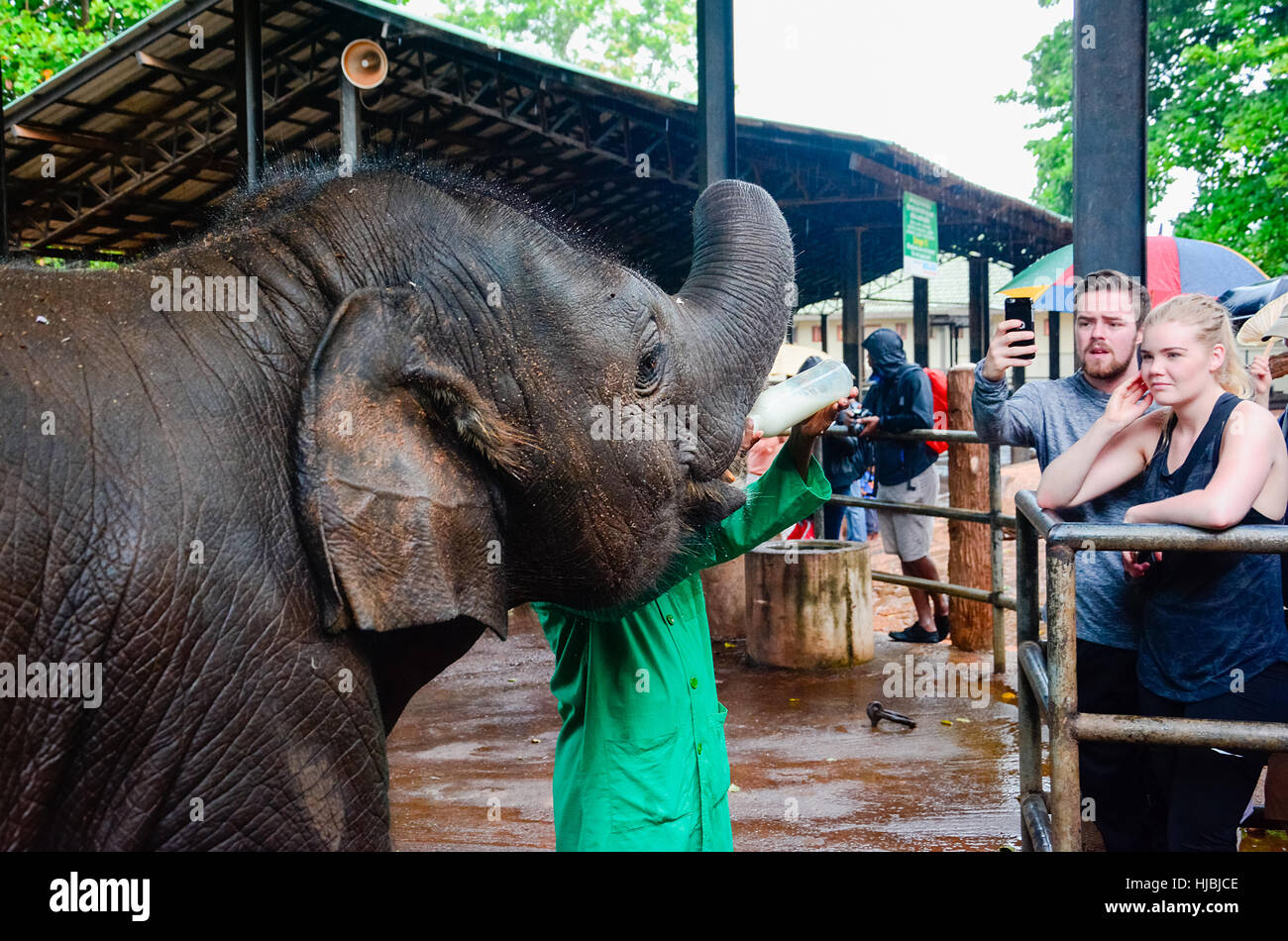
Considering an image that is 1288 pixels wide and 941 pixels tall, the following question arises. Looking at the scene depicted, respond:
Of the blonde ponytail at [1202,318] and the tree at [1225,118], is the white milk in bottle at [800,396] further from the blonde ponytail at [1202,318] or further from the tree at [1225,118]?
the tree at [1225,118]

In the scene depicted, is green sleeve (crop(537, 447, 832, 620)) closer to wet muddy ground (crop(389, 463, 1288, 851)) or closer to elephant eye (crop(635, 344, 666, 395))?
elephant eye (crop(635, 344, 666, 395))

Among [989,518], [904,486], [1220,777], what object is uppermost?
[904,486]

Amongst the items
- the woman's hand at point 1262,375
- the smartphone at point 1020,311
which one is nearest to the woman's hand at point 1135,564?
the smartphone at point 1020,311

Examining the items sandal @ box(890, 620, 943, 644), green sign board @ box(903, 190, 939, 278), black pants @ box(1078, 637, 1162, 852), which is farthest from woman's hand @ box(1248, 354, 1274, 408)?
green sign board @ box(903, 190, 939, 278)

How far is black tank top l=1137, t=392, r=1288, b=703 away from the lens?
2.75 m

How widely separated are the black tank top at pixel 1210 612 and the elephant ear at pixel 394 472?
1.96m

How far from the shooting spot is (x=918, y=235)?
1151cm

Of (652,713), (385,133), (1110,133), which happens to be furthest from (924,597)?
(385,133)

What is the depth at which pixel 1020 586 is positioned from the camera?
10.4 feet

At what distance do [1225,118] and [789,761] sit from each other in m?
15.2

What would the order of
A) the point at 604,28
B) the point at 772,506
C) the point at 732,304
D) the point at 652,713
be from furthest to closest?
the point at 604,28, the point at 772,506, the point at 652,713, the point at 732,304

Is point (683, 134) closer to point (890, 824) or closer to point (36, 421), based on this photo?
point (890, 824)

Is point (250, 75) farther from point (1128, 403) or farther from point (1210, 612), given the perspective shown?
point (1210, 612)
